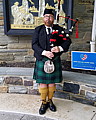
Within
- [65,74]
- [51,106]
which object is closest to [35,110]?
[51,106]

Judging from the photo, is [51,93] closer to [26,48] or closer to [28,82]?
[28,82]

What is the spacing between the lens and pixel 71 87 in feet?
9.50

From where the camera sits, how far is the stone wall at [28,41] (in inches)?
141

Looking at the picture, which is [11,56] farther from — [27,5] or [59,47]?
[59,47]

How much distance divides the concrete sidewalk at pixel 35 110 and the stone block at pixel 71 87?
0.56ft

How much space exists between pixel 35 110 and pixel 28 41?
1380 mm

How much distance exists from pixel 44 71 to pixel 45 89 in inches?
9.9

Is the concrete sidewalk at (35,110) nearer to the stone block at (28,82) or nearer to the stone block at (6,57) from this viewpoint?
the stone block at (28,82)

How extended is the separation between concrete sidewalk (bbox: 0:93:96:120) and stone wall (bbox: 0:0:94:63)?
35.1 inches

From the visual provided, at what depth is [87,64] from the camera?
3.07 metres

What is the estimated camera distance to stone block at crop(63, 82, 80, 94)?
286cm

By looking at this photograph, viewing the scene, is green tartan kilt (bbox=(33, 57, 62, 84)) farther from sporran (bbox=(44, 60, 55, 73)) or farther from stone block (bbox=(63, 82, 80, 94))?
stone block (bbox=(63, 82, 80, 94))

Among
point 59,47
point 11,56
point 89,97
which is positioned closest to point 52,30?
point 59,47

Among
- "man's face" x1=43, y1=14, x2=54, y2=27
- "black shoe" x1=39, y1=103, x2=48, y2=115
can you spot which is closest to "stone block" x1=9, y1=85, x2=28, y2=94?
"black shoe" x1=39, y1=103, x2=48, y2=115
